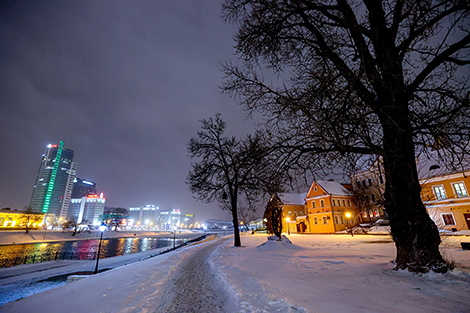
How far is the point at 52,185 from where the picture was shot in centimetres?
18612

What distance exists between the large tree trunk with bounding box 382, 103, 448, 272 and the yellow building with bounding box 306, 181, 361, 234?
31372 millimetres

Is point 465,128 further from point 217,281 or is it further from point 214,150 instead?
point 214,150

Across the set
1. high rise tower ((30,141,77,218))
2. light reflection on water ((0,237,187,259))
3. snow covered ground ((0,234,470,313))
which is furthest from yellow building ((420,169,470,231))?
high rise tower ((30,141,77,218))

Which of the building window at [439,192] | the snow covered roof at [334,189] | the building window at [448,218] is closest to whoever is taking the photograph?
the building window at [448,218]

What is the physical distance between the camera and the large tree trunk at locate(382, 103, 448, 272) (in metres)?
4.69

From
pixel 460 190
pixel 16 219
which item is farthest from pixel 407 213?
pixel 16 219

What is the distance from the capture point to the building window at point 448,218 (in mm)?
22500

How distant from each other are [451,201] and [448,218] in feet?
6.98

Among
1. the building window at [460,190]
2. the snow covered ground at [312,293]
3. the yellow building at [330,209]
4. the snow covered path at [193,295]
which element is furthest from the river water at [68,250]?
the building window at [460,190]

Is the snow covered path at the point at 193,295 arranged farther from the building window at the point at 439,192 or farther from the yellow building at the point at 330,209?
the yellow building at the point at 330,209

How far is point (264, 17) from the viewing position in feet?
20.0

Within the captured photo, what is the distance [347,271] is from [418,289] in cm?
203

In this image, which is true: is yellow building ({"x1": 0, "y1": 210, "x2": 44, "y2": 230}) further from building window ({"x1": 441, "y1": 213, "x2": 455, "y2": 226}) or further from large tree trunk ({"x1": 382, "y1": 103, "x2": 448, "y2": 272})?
building window ({"x1": 441, "y1": 213, "x2": 455, "y2": 226})

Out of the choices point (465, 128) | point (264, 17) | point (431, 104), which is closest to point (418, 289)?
point (465, 128)
